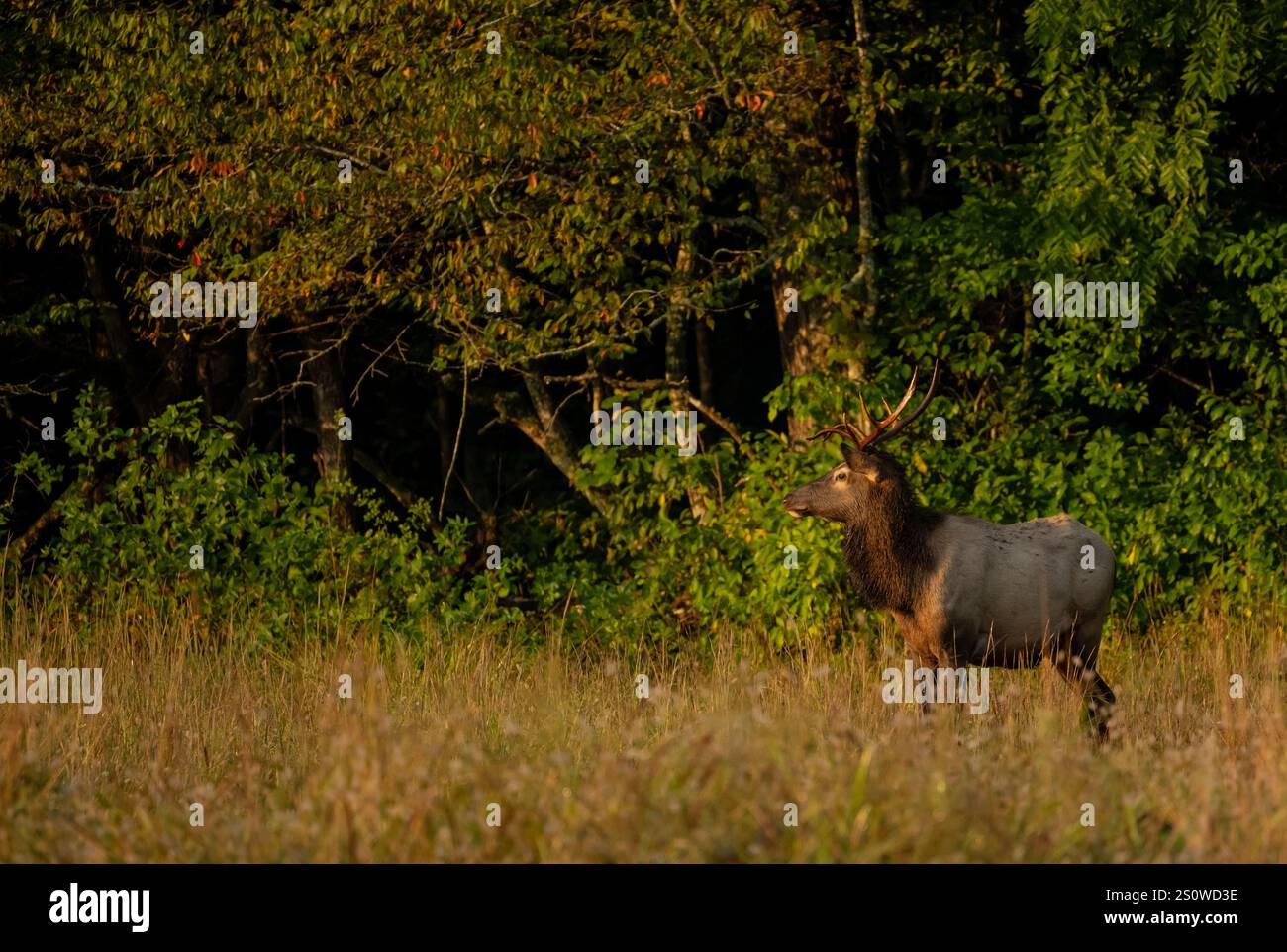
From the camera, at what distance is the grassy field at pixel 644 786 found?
198 inches

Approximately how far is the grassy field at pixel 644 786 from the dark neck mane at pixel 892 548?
0.55m

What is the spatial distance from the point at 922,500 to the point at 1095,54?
3.44 meters

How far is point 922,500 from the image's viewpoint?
39.1 ft

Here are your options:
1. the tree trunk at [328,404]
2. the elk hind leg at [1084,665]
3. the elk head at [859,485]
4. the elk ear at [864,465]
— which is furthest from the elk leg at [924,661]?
the tree trunk at [328,404]

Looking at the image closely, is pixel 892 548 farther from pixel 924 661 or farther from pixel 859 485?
pixel 924 661

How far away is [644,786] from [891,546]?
3565 mm

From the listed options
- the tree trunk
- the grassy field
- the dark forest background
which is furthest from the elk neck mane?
the tree trunk

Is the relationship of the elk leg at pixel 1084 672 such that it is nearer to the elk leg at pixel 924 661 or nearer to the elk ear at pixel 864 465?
the elk leg at pixel 924 661

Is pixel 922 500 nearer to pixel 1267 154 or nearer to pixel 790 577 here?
pixel 790 577

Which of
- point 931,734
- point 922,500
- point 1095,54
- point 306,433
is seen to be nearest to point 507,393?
point 306,433

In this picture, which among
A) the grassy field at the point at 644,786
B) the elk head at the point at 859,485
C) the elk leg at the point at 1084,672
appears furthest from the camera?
the elk head at the point at 859,485

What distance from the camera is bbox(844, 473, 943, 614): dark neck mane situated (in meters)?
8.46

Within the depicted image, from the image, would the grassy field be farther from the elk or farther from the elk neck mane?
the elk neck mane

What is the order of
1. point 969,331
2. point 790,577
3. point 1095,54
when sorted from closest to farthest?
point 790,577 → point 1095,54 → point 969,331
